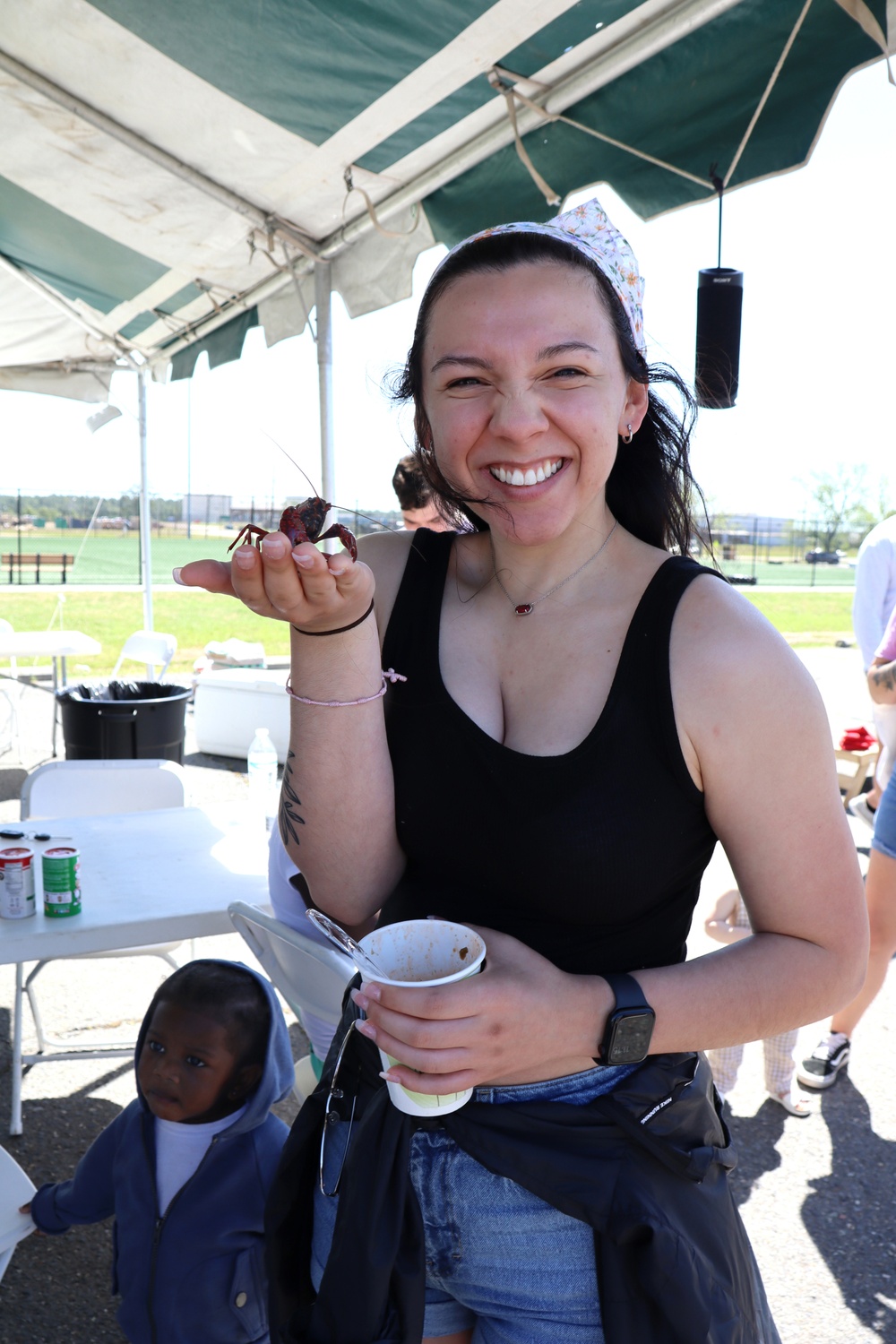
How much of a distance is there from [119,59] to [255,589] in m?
3.80

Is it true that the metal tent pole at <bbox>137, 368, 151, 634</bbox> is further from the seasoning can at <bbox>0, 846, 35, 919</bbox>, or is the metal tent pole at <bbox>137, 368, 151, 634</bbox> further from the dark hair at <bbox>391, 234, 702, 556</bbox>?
the dark hair at <bbox>391, 234, 702, 556</bbox>

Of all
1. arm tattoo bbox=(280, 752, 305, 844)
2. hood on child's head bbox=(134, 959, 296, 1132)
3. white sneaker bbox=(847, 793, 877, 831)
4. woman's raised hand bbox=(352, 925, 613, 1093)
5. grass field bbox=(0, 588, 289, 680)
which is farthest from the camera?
grass field bbox=(0, 588, 289, 680)

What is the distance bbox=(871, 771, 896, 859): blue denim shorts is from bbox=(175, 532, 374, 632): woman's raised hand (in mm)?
2717

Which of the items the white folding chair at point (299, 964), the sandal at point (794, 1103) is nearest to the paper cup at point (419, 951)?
the white folding chair at point (299, 964)

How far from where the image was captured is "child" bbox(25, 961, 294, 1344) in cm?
196

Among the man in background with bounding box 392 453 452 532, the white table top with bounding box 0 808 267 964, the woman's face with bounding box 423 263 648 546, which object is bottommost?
the white table top with bounding box 0 808 267 964

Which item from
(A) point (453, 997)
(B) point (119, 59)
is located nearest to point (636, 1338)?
(A) point (453, 997)

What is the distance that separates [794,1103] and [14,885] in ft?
8.96

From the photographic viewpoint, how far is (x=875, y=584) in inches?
161

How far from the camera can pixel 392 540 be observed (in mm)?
1347

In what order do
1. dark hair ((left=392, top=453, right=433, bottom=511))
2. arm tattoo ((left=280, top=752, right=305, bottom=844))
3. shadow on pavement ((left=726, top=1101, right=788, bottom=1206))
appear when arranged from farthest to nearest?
dark hair ((left=392, top=453, right=433, bottom=511))
shadow on pavement ((left=726, top=1101, right=788, bottom=1206))
arm tattoo ((left=280, top=752, right=305, bottom=844))

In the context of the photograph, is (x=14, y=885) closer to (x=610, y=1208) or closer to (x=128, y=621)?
(x=610, y=1208)

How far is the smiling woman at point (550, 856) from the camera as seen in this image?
3.21ft

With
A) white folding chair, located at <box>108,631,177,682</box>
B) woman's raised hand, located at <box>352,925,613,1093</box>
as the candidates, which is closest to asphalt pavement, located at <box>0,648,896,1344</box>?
woman's raised hand, located at <box>352,925,613,1093</box>
